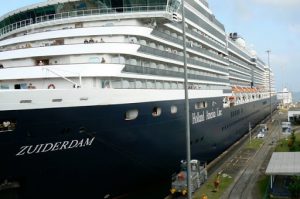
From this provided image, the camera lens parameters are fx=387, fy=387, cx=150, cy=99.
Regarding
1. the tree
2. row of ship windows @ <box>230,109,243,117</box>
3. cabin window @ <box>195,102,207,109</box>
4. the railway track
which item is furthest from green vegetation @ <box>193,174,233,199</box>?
row of ship windows @ <box>230,109,243,117</box>

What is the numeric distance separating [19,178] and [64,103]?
12.5 feet

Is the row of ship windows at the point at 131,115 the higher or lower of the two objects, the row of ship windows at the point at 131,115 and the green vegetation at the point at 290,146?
the higher

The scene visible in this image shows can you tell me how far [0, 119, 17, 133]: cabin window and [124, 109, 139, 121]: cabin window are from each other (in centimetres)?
625

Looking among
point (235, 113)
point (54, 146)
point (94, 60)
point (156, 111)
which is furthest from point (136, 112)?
point (235, 113)

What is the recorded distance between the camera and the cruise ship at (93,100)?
16922mm

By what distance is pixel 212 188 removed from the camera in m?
25.4

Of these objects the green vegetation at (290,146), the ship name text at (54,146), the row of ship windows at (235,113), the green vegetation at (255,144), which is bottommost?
the green vegetation at (255,144)

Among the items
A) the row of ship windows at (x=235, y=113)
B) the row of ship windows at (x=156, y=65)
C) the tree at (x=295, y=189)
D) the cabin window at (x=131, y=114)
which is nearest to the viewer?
the cabin window at (x=131, y=114)

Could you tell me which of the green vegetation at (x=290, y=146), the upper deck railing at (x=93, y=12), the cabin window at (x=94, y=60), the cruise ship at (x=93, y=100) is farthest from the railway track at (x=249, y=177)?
the upper deck railing at (x=93, y=12)

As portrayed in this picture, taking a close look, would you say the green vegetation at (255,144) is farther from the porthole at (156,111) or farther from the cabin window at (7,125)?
the cabin window at (7,125)

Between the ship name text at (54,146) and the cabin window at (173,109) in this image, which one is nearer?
the ship name text at (54,146)

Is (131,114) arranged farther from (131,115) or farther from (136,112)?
(136,112)

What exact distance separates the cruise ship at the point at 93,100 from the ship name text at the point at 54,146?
0.04 m

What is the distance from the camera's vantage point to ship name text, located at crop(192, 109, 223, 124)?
30.3 metres
